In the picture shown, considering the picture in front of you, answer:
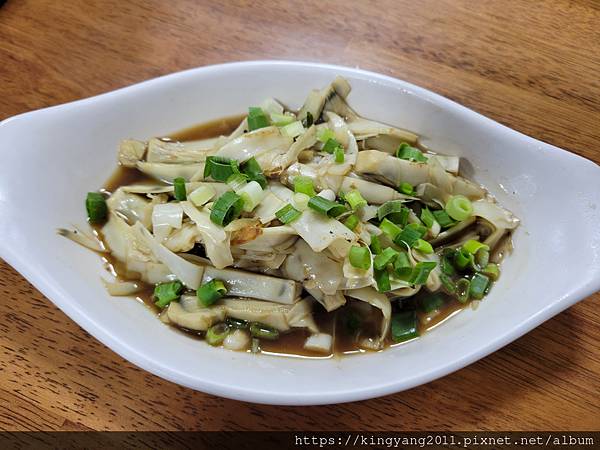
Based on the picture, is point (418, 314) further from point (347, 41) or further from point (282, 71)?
point (347, 41)

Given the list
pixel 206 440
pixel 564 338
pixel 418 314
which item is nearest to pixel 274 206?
pixel 418 314

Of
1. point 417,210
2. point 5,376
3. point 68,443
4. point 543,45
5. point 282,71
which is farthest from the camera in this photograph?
point 543,45

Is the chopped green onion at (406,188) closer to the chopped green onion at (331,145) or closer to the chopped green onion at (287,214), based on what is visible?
the chopped green onion at (331,145)

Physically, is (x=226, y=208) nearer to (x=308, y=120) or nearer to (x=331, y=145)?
(x=331, y=145)

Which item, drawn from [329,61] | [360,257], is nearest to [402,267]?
[360,257]

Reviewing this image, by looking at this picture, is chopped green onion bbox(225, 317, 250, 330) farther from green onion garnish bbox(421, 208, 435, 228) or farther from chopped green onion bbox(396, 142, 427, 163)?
chopped green onion bbox(396, 142, 427, 163)
